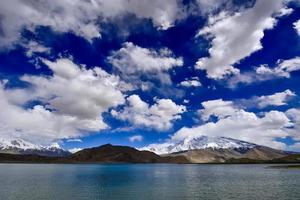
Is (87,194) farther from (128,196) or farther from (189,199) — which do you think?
(189,199)

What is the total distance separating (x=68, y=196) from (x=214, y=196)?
31.3m

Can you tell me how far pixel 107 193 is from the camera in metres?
75.8

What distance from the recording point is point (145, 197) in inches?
2640

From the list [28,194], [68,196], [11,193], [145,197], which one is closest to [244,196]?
[145,197]

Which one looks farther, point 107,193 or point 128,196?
point 107,193

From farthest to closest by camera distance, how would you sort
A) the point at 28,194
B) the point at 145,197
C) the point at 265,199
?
the point at 28,194 → the point at 145,197 → the point at 265,199

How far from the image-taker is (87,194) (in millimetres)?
74250

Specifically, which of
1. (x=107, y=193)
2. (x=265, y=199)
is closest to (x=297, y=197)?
(x=265, y=199)

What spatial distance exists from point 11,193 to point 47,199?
46.5 ft

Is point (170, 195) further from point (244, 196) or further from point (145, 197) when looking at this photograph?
point (244, 196)

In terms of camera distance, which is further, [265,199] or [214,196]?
[214,196]

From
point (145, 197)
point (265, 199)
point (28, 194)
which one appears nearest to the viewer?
point (265, 199)

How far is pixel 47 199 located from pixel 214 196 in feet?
113

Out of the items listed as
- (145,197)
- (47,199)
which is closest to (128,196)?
(145,197)
